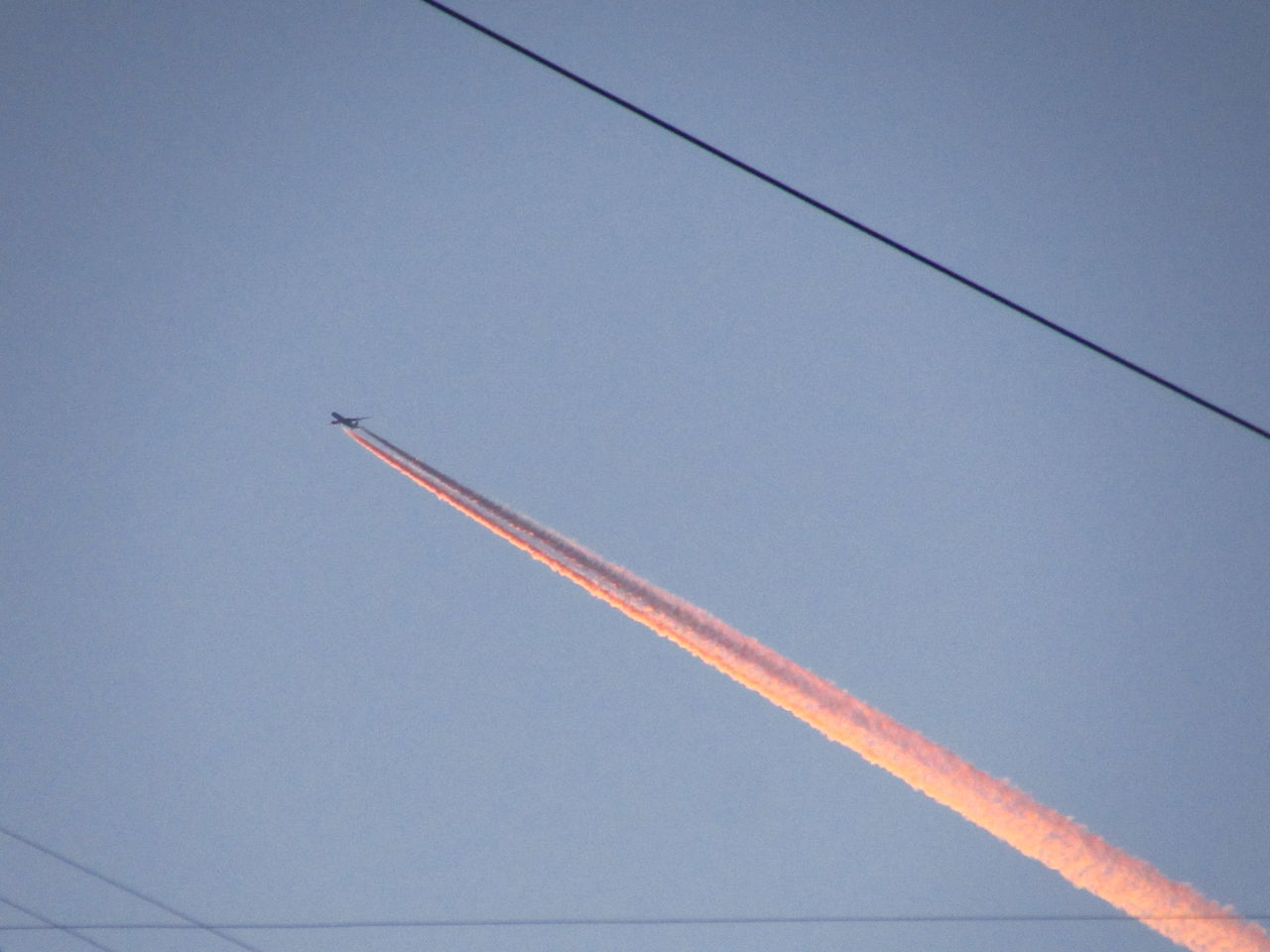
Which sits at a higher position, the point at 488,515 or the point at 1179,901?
the point at 488,515

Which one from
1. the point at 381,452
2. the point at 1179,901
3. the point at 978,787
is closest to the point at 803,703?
the point at 978,787

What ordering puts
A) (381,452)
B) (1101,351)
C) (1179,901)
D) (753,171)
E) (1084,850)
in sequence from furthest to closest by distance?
(381,452), (1084,850), (1179,901), (753,171), (1101,351)

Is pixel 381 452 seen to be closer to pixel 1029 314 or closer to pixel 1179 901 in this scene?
pixel 1179 901

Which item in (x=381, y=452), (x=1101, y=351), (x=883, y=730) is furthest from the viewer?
(x=381, y=452)

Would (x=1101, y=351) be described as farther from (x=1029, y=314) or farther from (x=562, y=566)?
(x=562, y=566)

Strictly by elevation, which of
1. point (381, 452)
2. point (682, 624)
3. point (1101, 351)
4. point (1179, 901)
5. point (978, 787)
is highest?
point (381, 452)

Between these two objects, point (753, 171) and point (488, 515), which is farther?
point (488, 515)
